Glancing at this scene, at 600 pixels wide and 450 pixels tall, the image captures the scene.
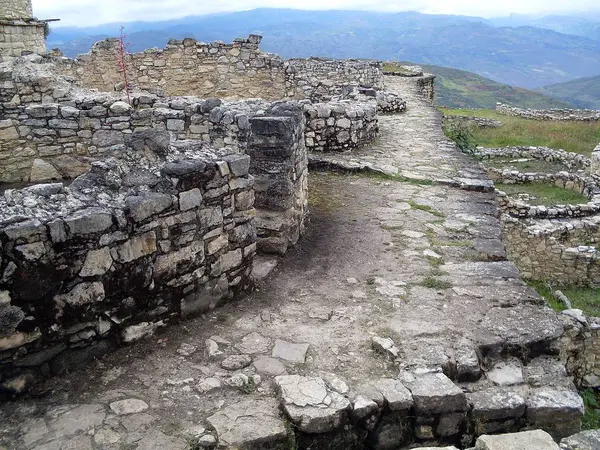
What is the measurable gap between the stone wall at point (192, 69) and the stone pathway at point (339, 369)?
469 inches

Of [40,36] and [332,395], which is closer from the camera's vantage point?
[332,395]

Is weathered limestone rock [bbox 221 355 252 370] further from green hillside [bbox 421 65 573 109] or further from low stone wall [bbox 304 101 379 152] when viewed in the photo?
green hillside [bbox 421 65 573 109]

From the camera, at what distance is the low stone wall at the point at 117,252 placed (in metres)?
3.76

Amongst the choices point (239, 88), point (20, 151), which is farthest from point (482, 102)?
point (20, 151)

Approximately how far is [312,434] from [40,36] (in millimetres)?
19089

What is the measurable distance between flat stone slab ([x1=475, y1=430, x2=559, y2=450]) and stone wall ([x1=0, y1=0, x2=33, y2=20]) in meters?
19.3

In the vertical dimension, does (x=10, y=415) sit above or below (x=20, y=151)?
below

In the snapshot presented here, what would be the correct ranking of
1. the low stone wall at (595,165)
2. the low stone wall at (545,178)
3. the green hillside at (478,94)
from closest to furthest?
1. the low stone wall at (545,178)
2. the low stone wall at (595,165)
3. the green hillside at (478,94)

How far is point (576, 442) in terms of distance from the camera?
303cm

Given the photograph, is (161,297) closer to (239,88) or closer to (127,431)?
(127,431)

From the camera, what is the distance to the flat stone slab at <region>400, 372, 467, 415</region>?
3992 mm

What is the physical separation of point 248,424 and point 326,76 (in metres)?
18.4

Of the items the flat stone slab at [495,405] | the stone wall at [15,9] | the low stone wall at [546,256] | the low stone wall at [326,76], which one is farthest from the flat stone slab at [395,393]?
the stone wall at [15,9]

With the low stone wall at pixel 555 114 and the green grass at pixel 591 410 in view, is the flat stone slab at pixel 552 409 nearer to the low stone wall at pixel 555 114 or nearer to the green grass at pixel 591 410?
the green grass at pixel 591 410
